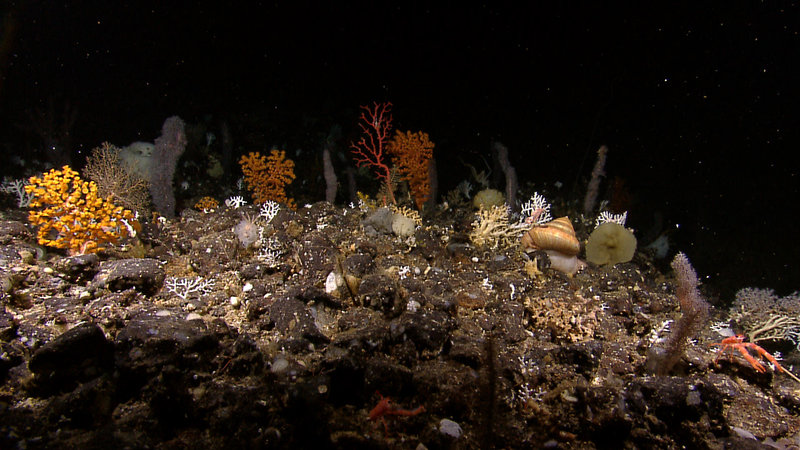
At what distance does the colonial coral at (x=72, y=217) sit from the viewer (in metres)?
3.72

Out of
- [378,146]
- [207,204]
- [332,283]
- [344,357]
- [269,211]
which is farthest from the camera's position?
[378,146]

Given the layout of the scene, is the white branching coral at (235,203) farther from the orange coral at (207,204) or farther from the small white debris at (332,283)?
the small white debris at (332,283)

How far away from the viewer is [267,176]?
18.7 feet

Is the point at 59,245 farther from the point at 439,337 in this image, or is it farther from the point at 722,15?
the point at 722,15

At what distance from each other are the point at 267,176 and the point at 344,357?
4.32m

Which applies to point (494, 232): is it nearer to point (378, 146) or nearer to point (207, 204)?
point (378, 146)

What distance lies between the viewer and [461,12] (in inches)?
254

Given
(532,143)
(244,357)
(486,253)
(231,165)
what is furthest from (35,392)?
(532,143)

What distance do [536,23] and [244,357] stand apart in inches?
325

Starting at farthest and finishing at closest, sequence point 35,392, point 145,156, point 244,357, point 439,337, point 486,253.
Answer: point 145,156 → point 486,253 → point 439,337 → point 244,357 → point 35,392

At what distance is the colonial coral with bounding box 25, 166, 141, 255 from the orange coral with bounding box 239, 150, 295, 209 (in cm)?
199

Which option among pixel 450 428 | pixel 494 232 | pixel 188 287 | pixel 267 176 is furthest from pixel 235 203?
pixel 450 428

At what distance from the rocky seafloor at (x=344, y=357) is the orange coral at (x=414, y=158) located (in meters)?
2.01

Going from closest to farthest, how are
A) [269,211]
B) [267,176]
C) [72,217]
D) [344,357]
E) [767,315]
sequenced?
[344,357] → [72,217] → [767,315] → [269,211] → [267,176]
